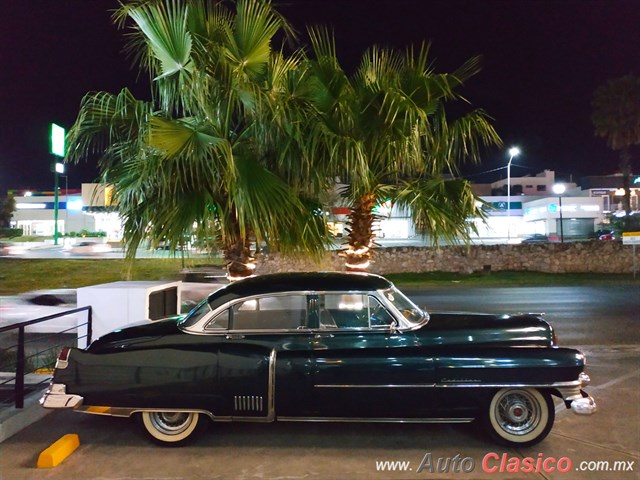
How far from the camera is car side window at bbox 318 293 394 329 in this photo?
15.2 ft

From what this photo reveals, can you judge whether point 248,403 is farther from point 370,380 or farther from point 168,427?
point 370,380

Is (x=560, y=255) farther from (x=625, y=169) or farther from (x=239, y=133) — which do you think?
(x=239, y=133)

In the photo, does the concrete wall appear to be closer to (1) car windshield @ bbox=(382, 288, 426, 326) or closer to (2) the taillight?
(1) car windshield @ bbox=(382, 288, 426, 326)

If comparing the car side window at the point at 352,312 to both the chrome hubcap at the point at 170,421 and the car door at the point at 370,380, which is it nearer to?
the car door at the point at 370,380

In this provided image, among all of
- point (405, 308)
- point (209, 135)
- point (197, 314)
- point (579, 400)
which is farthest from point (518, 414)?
point (209, 135)

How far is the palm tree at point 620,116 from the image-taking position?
33.8 meters

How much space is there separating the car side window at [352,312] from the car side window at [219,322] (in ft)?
2.89

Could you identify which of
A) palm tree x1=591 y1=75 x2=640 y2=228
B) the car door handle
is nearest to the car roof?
the car door handle

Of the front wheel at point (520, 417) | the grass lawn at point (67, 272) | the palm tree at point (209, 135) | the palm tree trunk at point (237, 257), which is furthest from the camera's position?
the grass lawn at point (67, 272)

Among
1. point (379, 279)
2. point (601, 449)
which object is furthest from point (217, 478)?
point (601, 449)

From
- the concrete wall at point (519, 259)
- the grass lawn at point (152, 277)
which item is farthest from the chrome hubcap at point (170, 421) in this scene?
the concrete wall at point (519, 259)

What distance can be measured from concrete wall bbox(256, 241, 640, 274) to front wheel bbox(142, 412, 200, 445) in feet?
61.2

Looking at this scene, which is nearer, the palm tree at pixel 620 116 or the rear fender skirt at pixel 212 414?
the rear fender skirt at pixel 212 414

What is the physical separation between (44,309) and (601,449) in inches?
551
